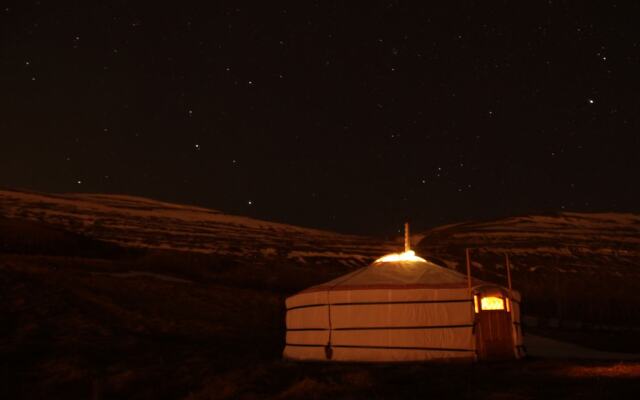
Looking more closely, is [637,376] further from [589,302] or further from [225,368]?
[589,302]

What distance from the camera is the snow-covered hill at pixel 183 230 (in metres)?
29.8

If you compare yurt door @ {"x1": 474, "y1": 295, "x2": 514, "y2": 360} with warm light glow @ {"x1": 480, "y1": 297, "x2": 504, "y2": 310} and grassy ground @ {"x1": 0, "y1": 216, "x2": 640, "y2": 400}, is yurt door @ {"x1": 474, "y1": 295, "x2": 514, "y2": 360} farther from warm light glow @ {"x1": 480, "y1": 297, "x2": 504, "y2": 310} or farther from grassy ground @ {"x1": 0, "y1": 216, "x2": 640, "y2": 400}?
grassy ground @ {"x1": 0, "y1": 216, "x2": 640, "y2": 400}

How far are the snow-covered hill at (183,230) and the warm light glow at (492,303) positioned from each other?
1859 centimetres

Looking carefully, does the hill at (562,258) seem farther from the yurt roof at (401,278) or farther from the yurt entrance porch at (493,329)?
the yurt roof at (401,278)

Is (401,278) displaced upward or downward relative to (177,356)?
upward

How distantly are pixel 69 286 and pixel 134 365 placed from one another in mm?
6390

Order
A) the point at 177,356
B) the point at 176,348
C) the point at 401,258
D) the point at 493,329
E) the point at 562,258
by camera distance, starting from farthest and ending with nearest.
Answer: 1. the point at 562,258
2. the point at 401,258
3. the point at 176,348
4. the point at 177,356
5. the point at 493,329

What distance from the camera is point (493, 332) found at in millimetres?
9367

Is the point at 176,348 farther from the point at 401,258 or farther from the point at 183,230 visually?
the point at 183,230

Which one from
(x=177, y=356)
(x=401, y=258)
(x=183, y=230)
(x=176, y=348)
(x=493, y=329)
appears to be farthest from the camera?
(x=183, y=230)

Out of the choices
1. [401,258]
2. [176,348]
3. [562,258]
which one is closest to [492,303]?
[401,258]

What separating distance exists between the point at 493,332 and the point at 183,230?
29.3m

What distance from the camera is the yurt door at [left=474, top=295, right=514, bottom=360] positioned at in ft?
30.2

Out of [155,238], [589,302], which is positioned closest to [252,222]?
[155,238]
